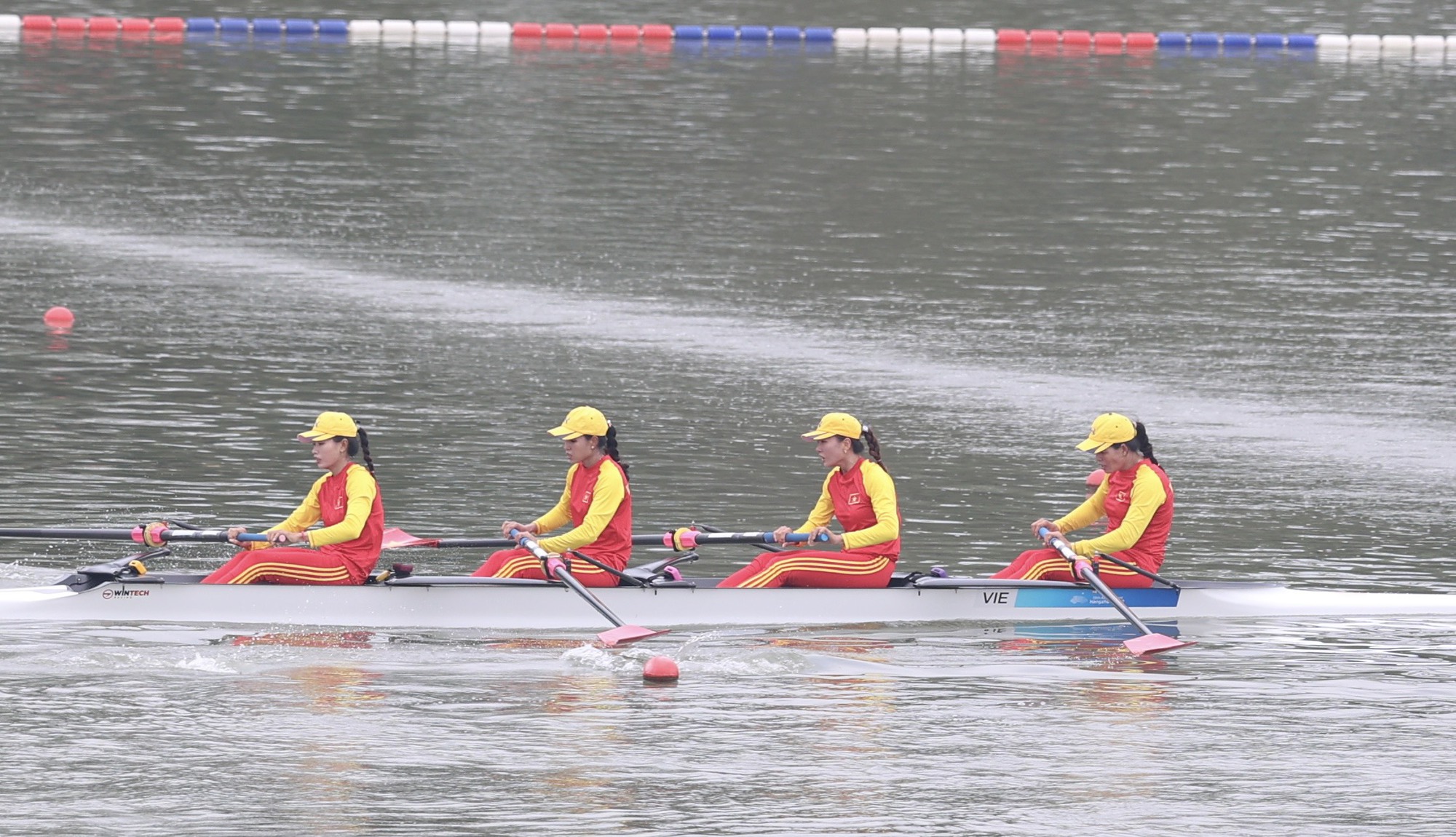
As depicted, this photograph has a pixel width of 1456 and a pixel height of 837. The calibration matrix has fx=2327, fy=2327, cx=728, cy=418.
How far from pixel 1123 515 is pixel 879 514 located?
5.61 feet

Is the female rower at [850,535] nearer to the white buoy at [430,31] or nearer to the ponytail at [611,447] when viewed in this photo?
the ponytail at [611,447]

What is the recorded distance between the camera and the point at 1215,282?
2673 cm

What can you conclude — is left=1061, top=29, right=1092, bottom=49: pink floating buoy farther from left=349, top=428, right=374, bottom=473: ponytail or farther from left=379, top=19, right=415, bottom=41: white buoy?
left=349, top=428, right=374, bottom=473: ponytail

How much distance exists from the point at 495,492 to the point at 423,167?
15.5 metres

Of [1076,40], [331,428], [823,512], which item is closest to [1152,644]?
[823,512]

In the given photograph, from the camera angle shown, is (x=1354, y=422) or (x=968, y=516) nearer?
(x=968, y=516)

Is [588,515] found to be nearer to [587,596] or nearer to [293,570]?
[587,596]

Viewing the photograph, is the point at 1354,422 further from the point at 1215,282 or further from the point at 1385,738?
the point at 1385,738

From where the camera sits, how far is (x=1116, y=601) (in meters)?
14.4

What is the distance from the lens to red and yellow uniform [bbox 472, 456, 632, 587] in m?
14.6

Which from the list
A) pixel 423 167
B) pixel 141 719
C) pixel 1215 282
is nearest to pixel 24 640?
pixel 141 719

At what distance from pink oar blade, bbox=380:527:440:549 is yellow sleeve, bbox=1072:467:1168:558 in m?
4.26

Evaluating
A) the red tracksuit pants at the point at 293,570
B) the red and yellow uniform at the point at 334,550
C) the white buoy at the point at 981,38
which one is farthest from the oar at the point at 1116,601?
the white buoy at the point at 981,38

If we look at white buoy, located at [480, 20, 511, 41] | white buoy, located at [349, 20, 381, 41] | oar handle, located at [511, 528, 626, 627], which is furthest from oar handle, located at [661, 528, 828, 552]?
white buoy, located at [349, 20, 381, 41]
